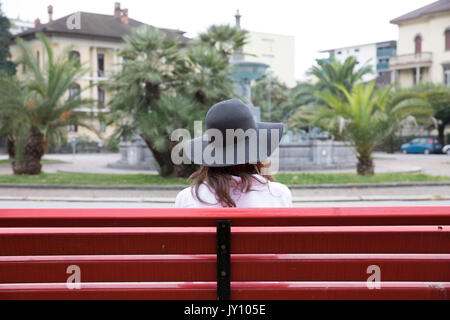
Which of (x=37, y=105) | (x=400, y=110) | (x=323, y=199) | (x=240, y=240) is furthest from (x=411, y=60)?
(x=240, y=240)

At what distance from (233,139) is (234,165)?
0.43 feet

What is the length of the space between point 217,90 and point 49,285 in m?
13.9

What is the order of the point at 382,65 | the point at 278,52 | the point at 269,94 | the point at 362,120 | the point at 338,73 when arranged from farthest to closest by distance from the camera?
the point at 278,52 → the point at 382,65 → the point at 269,94 → the point at 338,73 → the point at 362,120

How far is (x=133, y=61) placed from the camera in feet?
51.6

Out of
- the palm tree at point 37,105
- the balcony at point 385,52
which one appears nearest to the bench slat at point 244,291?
the palm tree at point 37,105

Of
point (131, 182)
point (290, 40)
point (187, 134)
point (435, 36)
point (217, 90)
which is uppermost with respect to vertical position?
point (290, 40)

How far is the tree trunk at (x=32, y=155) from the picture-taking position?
59.6 feet

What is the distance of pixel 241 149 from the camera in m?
2.58

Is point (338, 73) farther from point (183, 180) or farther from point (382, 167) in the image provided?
point (183, 180)

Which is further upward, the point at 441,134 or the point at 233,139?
the point at 441,134

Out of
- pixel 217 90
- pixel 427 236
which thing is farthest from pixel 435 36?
pixel 427 236

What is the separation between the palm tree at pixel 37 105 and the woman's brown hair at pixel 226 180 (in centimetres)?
1593

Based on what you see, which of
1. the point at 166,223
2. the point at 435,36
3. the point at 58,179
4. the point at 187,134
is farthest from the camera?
the point at 435,36

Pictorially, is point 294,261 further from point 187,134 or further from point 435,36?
point 435,36
